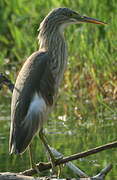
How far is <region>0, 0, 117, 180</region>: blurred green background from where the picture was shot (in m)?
7.27

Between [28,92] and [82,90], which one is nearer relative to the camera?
[28,92]

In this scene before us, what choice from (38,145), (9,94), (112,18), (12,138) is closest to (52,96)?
(12,138)

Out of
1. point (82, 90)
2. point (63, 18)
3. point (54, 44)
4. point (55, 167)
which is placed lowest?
point (55, 167)

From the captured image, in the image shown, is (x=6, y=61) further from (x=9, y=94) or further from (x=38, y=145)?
(x=38, y=145)

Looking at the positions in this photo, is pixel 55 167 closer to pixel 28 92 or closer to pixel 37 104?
pixel 37 104

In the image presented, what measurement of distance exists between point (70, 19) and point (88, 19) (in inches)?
6.3

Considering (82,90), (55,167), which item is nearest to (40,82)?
(55,167)

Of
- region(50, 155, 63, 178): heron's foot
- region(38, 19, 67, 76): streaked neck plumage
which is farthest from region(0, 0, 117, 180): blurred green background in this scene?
region(38, 19, 67, 76): streaked neck plumage

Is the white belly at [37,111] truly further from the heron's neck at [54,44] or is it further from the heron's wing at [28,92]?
the heron's neck at [54,44]

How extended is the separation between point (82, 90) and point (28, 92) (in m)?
3.06

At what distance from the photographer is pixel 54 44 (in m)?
6.46

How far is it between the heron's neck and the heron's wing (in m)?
0.11

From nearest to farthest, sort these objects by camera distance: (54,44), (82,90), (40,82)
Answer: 1. (40,82)
2. (54,44)
3. (82,90)

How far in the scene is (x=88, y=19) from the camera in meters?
6.60
